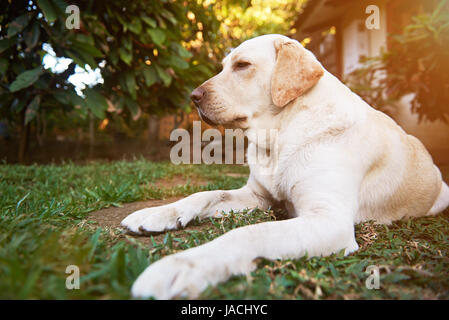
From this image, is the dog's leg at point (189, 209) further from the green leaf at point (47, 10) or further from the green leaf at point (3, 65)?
the green leaf at point (3, 65)

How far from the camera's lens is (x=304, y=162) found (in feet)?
5.68

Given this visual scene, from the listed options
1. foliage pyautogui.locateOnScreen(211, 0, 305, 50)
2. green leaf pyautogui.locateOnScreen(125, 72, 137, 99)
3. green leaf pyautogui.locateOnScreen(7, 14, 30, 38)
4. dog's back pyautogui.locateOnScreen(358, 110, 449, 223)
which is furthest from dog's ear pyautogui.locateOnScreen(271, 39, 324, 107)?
foliage pyautogui.locateOnScreen(211, 0, 305, 50)

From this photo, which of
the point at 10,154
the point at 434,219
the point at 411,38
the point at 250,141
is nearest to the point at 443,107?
the point at 411,38

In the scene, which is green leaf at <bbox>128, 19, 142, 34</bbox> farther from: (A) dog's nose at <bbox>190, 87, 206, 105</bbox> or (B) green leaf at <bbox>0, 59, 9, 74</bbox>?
(A) dog's nose at <bbox>190, 87, 206, 105</bbox>

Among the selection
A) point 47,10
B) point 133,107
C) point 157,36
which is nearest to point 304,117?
point 47,10

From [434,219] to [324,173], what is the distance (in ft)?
3.78

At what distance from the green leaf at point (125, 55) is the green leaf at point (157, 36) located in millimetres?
446

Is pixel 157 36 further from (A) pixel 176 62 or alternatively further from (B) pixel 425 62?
(B) pixel 425 62

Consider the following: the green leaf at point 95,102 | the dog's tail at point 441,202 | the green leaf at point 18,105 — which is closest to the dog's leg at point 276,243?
the dog's tail at point 441,202

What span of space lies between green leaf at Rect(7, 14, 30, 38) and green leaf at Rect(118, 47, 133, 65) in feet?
4.15

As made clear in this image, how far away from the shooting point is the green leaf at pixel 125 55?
4.60 metres

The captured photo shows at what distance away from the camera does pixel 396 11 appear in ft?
25.6

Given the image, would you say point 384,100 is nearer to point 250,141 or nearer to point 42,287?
point 250,141

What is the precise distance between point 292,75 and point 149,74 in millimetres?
3494
